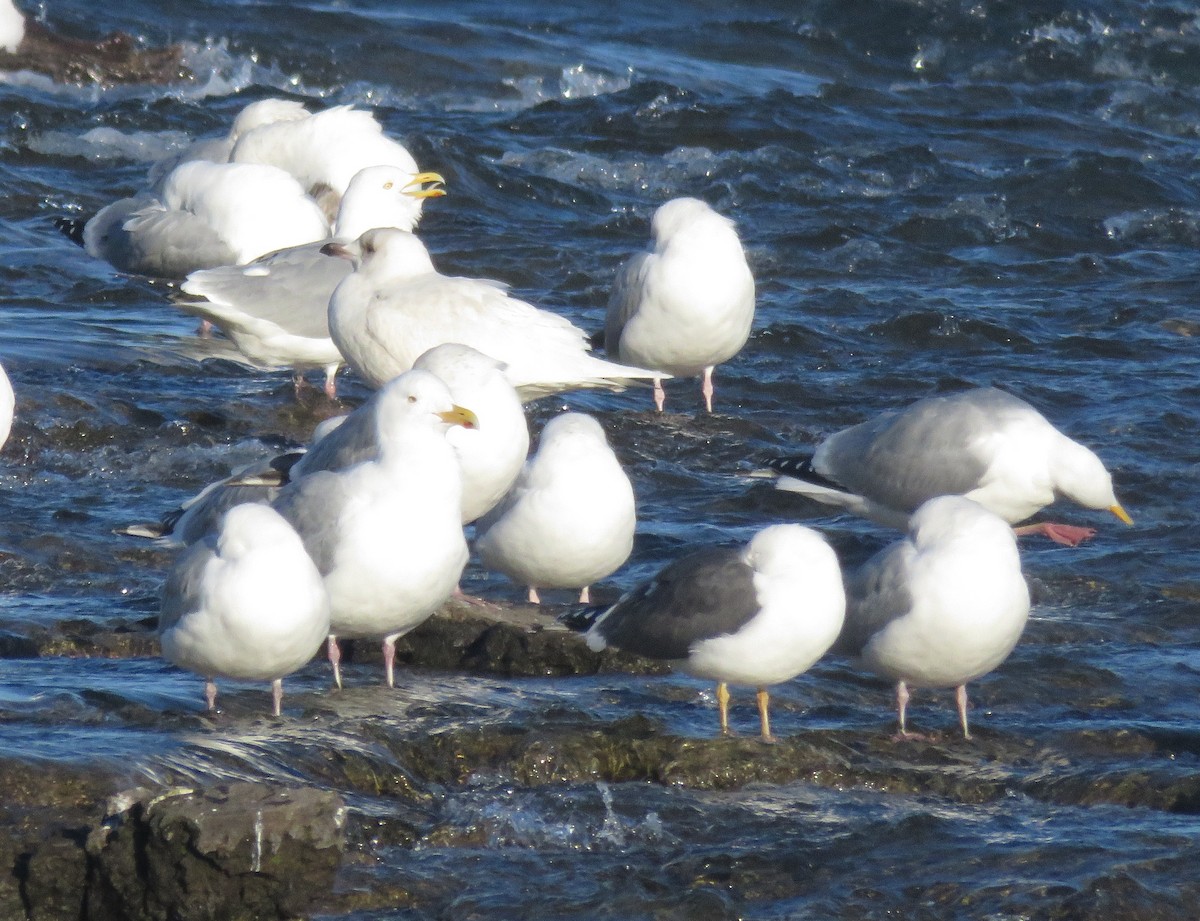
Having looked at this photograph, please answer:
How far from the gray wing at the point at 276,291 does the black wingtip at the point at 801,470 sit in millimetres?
2700

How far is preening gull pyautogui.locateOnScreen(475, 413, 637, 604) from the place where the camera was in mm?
6902

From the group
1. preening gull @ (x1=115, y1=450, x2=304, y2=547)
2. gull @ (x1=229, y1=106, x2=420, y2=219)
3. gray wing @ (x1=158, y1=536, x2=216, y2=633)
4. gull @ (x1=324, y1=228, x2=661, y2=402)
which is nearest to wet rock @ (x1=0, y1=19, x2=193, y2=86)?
gull @ (x1=229, y1=106, x2=420, y2=219)

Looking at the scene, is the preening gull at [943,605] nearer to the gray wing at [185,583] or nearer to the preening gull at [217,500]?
the preening gull at [217,500]

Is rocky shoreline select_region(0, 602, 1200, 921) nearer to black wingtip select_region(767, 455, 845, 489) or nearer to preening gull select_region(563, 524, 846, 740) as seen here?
preening gull select_region(563, 524, 846, 740)

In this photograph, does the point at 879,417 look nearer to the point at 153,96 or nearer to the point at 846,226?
the point at 846,226

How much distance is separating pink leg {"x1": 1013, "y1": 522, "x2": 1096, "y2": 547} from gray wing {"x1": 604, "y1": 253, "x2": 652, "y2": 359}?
2.57 meters

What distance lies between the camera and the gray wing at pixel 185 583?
5699 mm

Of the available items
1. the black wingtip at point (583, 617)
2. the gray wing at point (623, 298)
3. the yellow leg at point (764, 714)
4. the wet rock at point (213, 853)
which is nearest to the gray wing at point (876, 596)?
the yellow leg at point (764, 714)

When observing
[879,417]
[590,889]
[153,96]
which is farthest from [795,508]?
→ [153,96]

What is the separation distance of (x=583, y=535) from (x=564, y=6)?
642 inches

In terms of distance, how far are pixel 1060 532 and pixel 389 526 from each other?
11.5 feet

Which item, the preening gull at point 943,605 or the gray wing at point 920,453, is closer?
the preening gull at point 943,605

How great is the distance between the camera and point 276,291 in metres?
10.3

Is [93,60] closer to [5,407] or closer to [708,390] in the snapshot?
[708,390]
